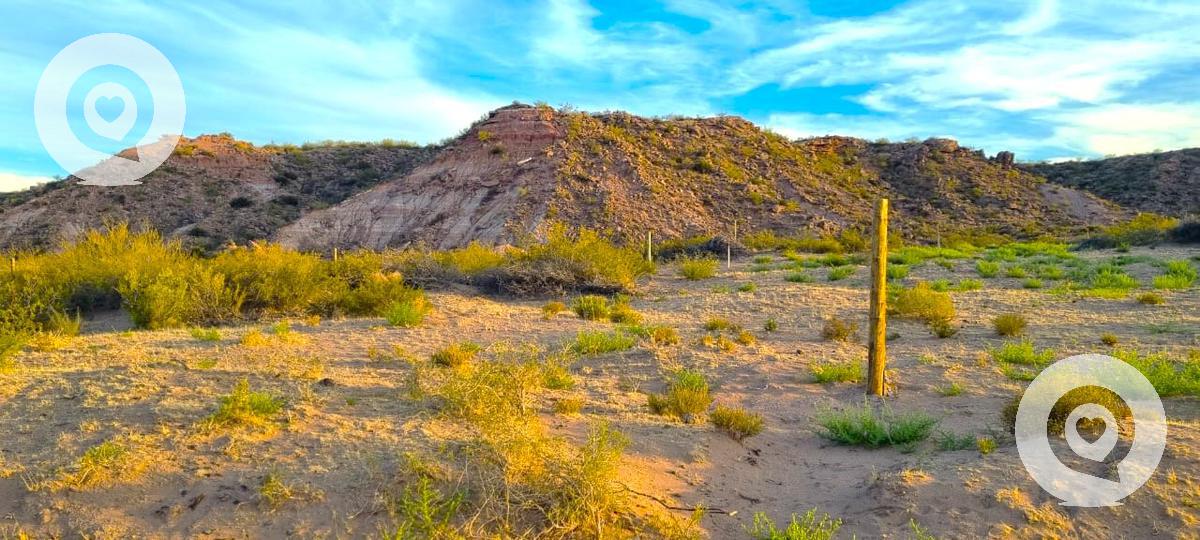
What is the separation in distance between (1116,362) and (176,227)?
38.6 metres

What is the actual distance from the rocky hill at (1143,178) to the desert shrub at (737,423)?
46.4 metres

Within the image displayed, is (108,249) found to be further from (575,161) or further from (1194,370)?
(575,161)

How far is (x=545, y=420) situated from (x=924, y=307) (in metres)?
7.90

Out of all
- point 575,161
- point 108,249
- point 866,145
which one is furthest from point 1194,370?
point 866,145

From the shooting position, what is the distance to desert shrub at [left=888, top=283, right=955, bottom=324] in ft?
37.6

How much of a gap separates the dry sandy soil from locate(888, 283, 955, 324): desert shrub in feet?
2.88

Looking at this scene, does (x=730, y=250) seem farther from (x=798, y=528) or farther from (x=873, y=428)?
(x=798, y=528)

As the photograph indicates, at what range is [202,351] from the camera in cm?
841

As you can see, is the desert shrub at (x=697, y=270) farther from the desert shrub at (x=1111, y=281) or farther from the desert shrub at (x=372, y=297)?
the desert shrub at (x=1111, y=281)

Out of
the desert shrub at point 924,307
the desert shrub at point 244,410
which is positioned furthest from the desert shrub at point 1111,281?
the desert shrub at point 244,410

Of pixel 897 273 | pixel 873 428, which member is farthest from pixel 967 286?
pixel 873 428

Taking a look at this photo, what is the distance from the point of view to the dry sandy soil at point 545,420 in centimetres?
438

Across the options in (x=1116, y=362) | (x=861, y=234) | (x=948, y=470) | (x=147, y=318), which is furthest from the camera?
(x=861, y=234)

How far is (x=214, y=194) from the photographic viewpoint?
38812mm
